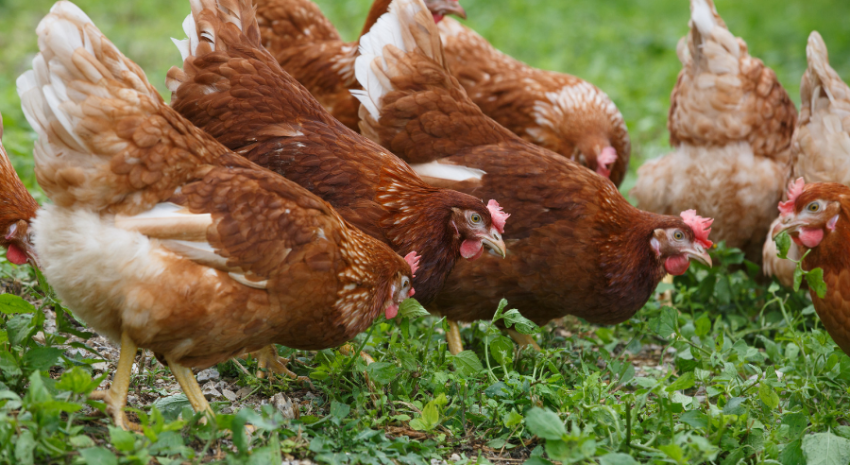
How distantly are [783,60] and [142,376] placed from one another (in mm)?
7871

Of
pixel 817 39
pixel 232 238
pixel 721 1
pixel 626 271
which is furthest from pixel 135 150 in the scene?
pixel 721 1

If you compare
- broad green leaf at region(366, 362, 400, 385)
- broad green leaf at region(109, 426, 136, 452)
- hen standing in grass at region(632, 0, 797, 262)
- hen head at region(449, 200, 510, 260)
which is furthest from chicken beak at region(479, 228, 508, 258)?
hen standing in grass at region(632, 0, 797, 262)

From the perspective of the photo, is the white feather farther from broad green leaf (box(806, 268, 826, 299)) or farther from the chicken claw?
broad green leaf (box(806, 268, 826, 299))

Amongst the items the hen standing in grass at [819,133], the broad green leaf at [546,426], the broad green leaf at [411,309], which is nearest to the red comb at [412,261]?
the broad green leaf at [411,309]

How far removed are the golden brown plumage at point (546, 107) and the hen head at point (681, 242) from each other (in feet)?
3.54

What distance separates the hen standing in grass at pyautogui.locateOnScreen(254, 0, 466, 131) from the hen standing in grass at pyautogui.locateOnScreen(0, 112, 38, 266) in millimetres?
1563

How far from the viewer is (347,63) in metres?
3.79

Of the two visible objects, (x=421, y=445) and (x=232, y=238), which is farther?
(x=421, y=445)

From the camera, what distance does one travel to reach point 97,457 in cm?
181

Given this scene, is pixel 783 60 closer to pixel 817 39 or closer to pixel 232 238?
pixel 817 39

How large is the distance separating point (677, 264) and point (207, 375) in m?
1.85

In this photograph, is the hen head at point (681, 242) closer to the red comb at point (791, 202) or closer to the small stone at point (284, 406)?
the red comb at point (791, 202)

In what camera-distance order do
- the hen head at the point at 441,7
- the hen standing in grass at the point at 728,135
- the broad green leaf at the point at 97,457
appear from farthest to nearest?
the hen head at the point at 441,7 < the hen standing in grass at the point at 728,135 < the broad green leaf at the point at 97,457

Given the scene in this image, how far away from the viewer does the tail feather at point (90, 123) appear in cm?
205
